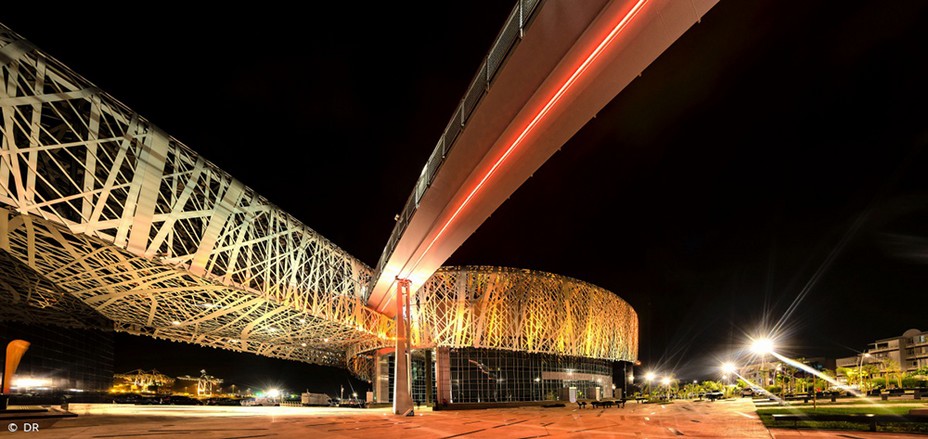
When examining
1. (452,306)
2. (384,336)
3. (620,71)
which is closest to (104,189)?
(620,71)

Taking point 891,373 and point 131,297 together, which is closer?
point 131,297

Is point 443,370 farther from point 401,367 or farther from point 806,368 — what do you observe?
point 806,368

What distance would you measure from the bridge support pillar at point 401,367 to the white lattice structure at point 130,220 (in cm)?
630

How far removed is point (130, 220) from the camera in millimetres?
19750

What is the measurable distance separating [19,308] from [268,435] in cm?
2521

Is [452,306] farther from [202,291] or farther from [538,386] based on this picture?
[202,291]

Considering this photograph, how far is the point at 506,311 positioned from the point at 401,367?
31.7m

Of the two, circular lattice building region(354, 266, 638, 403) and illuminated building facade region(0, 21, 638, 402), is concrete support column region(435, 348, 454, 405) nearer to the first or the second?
circular lattice building region(354, 266, 638, 403)

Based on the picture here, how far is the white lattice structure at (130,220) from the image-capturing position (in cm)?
1667

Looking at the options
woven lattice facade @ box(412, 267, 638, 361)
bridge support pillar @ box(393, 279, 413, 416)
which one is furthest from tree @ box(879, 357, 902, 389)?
bridge support pillar @ box(393, 279, 413, 416)

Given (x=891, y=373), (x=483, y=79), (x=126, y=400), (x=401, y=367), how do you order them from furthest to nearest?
(x=891, y=373) → (x=126, y=400) → (x=401, y=367) → (x=483, y=79)

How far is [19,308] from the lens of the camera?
1192 inches

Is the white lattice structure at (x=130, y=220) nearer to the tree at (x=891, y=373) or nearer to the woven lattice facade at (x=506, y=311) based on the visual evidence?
the woven lattice facade at (x=506, y=311)

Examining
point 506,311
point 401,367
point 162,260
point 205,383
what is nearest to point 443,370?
point 506,311
